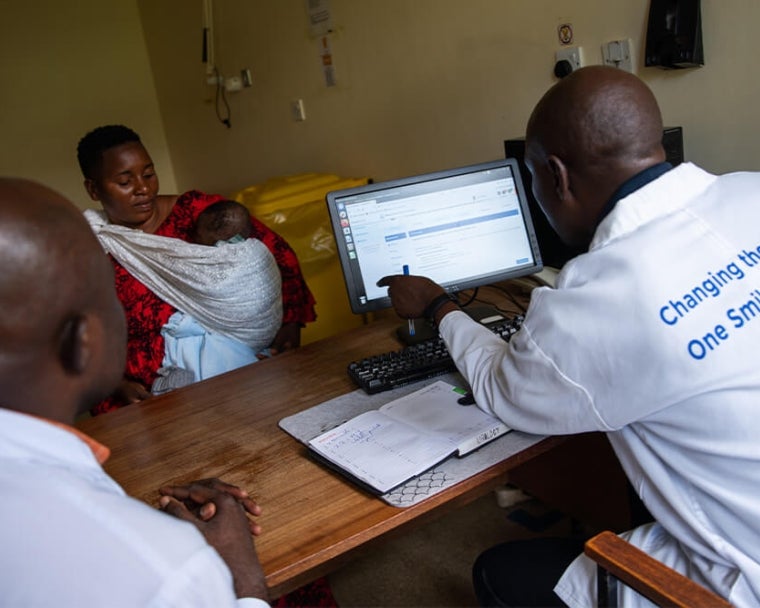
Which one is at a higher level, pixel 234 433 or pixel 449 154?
pixel 449 154

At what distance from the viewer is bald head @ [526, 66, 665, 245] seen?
1.04m

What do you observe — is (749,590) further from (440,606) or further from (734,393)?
(440,606)

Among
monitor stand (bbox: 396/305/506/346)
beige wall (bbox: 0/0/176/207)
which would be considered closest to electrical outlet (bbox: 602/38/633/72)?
monitor stand (bbox: 396/305/506/346)

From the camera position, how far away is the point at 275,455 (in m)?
1.26

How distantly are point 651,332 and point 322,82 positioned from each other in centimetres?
260

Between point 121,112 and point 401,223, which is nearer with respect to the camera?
point 401,223

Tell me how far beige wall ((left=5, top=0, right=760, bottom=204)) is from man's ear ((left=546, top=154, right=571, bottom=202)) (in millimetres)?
923

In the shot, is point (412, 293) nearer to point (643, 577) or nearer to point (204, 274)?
point (204, 274)

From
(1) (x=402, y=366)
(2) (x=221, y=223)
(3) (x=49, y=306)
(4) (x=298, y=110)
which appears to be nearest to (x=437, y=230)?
(1) (x=402, y=366)

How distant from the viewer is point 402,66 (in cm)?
274

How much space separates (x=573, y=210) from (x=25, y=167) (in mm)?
4312

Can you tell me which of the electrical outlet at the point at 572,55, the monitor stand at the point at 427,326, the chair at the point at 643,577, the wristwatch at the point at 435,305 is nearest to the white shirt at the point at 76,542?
the chair at the point at 643,577

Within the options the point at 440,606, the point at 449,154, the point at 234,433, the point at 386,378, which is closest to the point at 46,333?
the point at 234,433

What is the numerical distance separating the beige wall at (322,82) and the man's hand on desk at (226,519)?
1.50 metres
